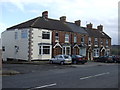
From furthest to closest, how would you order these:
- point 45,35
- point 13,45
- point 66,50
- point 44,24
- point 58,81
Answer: point 66,50 → point 13,45 → point 44,24 → point 45,35 → point 58,81

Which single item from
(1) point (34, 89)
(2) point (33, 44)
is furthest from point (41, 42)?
(1) point (34, 89)

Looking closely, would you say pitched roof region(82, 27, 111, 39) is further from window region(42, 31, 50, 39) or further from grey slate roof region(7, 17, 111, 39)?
window region(42, 31, 50, 39)

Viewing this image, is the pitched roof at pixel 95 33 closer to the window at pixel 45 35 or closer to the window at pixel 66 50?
the window at pixel 66 50

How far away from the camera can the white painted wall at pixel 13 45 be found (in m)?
33.2

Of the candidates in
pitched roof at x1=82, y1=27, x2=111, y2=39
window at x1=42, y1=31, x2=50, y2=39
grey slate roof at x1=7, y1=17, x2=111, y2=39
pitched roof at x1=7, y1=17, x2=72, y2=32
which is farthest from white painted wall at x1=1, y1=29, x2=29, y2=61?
pitched roof at x1=82, y1=27, x2=111, y2=39

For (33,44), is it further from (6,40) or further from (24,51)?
(6,40)

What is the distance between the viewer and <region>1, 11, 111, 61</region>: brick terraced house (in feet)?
107

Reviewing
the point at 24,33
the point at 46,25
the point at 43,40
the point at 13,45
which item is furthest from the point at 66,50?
the point at 13,45

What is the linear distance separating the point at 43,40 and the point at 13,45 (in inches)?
262

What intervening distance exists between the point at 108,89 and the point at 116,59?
3107cm

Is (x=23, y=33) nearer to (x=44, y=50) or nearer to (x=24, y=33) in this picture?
(x=24, y=33)

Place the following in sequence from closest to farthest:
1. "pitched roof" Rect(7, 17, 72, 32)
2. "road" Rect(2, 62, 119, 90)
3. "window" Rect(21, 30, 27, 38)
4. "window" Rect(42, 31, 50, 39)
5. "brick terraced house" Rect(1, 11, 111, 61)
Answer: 1. "road" Rect(2, 62, 119, 90)
2. "brick terraced house" Rect(1, 11, 111, 61)
3. "window" Rect(21, 30, 27, 38)
4. "pitched roof" Rect(7, 17, 72, 32)
5. "window" Rect(42, 31, 50, 39)

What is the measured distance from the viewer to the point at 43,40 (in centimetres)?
3369

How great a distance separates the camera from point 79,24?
4591 cm
